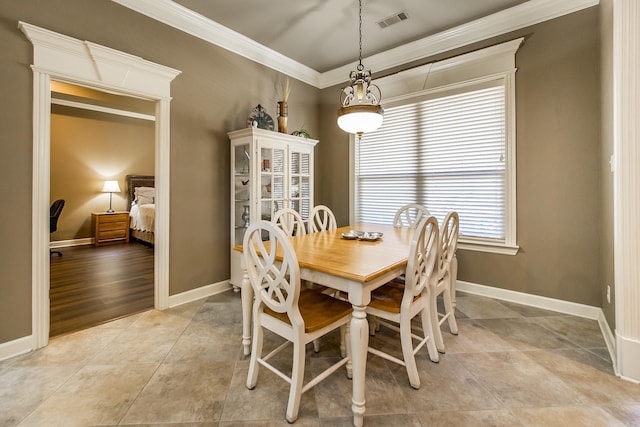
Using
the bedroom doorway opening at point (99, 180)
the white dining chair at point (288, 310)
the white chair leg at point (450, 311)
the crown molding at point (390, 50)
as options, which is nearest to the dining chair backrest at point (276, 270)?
the white dining chair at point (288, 310)

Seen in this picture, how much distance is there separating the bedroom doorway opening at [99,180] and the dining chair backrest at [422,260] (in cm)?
346

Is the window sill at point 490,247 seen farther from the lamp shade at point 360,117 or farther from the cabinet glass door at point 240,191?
the cabinet glass door at point 240,191

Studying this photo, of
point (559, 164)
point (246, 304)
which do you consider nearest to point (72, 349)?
point (246, 304)

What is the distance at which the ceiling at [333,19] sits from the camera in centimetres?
274

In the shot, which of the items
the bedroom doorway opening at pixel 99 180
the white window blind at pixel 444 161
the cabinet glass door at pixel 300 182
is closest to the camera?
the white window blind at pixel 444 161

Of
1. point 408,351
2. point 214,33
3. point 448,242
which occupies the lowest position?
point 408,351

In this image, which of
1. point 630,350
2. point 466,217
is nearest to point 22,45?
point 466,217

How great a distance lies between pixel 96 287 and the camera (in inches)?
134

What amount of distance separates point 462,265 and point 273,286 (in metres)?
2.56

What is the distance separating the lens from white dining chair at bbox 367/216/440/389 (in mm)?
1626

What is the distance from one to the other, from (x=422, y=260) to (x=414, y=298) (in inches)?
9.3

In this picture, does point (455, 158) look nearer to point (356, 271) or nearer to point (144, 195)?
point (356, 271)

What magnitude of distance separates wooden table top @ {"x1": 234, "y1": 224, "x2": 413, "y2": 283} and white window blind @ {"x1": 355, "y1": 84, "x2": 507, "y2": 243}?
1078 millimetres

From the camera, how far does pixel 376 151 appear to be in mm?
3973
